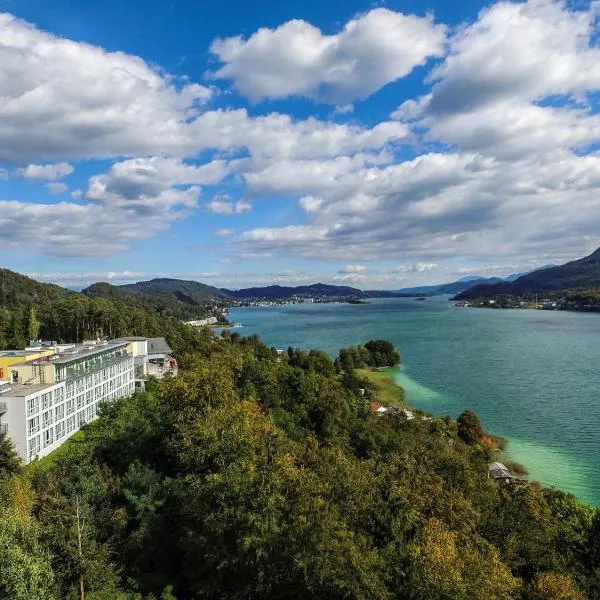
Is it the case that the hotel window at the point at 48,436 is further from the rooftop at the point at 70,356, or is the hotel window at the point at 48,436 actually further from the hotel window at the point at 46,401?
the rooftop at the point at 70,356

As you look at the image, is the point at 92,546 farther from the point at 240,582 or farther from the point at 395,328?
the point at 395,328

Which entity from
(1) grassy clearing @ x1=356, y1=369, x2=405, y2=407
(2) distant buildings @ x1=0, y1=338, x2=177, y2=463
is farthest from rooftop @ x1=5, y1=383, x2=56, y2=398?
(1) grassy clearing @ x1=356, y1=369, x2=405, y2=407

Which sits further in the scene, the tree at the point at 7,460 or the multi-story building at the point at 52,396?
the multi-story building at the point at 52,396

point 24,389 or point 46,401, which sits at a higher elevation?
point 24,389

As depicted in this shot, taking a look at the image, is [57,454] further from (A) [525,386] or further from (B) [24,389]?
(A) [525,386]

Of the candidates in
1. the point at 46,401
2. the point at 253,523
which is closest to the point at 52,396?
the point at 46,401

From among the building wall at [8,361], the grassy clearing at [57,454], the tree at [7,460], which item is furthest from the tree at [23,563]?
the building wall at [8,361]

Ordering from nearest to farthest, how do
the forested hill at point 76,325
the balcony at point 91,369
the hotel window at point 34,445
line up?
1. the hotel window at point 34,445
2. the balcony at point 91,369
3. the forested hill at point 76,325
